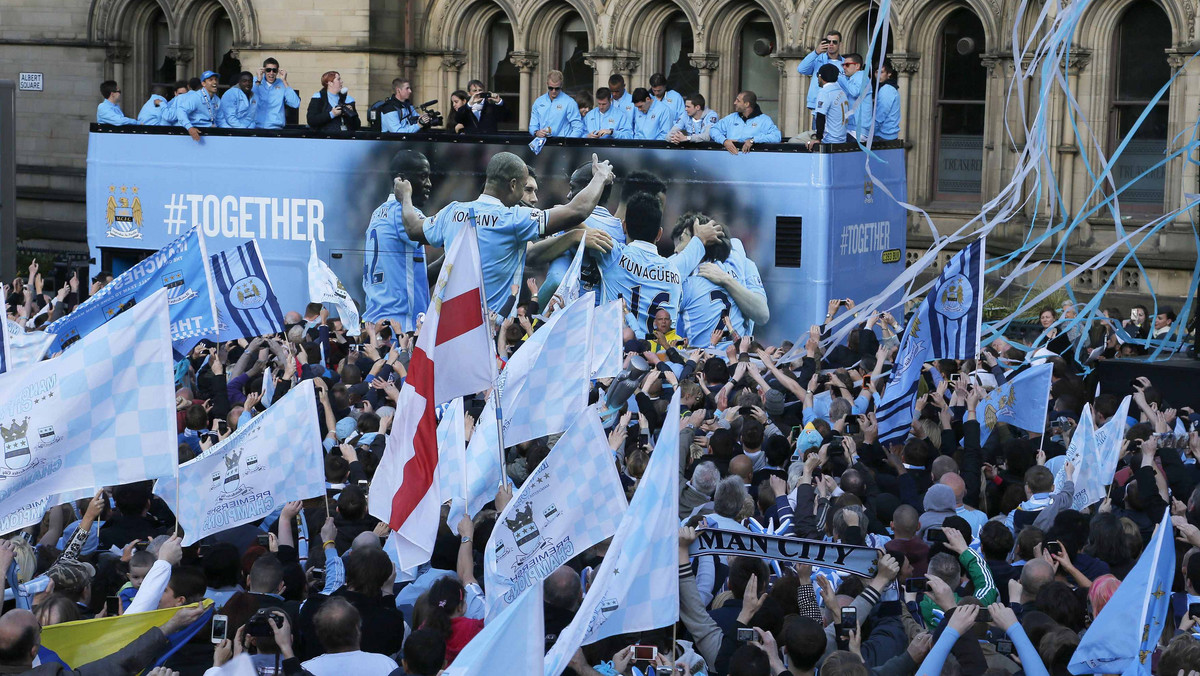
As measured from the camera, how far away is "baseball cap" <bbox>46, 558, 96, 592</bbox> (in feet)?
22.7

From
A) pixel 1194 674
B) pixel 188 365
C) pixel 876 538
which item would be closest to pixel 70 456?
pixel 876 538

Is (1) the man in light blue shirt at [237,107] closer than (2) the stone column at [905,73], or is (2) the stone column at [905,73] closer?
(1) the man in light blue shirt at [237,107]

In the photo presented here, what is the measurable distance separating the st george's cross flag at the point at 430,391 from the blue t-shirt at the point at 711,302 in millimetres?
8481

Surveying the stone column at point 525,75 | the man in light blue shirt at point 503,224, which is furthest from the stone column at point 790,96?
the man in light blue shirt at point 503,224

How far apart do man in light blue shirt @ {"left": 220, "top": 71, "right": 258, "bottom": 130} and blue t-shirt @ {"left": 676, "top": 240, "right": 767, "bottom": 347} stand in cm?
621

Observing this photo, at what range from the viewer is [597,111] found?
17922 mm

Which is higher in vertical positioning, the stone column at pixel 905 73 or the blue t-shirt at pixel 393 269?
the stone column at pixel 905 73

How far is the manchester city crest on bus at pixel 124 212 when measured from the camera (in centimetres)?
1958

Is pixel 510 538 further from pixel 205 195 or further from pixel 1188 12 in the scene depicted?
pixel 1188 12

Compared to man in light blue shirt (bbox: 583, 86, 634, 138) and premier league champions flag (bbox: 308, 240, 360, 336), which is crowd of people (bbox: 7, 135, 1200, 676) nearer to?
premier league champions flag (bbox: 308, 240, 360, 336)

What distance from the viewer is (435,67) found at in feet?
86.6

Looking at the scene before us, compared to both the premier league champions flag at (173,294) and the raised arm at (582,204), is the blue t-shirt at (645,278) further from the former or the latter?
the premier league champions flag at (173,294)

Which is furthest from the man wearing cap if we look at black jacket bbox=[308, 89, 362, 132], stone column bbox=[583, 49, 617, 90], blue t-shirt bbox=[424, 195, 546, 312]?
stone column bbox=[583, 49, 617, 90]

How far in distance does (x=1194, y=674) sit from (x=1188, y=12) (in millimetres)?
17103
